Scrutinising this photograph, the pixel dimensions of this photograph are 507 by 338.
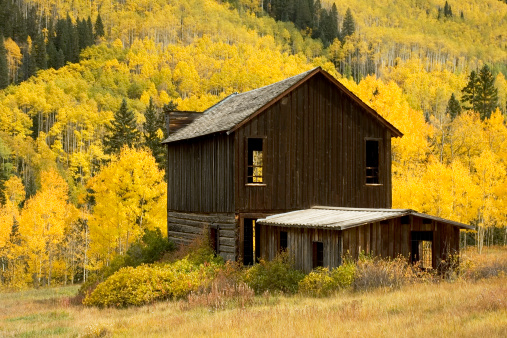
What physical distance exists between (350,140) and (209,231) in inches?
320

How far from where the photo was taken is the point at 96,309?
918 inches

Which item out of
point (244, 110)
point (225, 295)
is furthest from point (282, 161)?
point (225, 295)

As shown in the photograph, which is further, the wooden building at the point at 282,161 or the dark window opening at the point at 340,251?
the wooden building at the point at 282,161

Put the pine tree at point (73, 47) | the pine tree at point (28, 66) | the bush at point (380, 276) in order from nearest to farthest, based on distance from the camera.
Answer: the bush at point (380, 276)
the pine tree at point (28, 66)
the pine tree at point (73, 47)

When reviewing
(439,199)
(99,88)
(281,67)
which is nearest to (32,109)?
(99,88)

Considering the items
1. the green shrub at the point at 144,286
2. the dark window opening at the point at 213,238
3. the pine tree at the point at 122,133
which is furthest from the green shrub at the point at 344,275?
the pine tree at the point at 122,133

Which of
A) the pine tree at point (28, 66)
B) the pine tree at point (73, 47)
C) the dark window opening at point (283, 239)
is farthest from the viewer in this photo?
the pine tree at point (73, 47)

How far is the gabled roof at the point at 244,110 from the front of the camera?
2731 centimetres

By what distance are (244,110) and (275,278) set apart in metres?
9.41

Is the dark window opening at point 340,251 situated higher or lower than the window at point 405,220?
lower

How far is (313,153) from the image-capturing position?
94.0 ft

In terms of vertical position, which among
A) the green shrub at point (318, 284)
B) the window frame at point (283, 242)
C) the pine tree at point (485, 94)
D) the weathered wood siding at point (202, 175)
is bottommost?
the green shrub at point (318, 284)

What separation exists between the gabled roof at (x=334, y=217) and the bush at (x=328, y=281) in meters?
1.49

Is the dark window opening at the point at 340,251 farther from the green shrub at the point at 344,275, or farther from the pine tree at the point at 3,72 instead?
the pine tree at the point at 3,72
